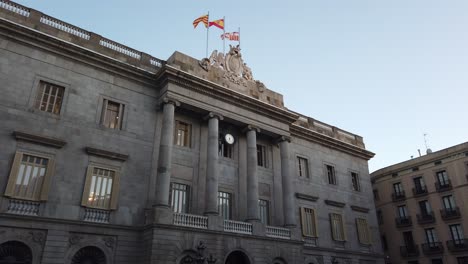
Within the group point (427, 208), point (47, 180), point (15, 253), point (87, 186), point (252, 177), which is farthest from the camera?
point (427, 208)

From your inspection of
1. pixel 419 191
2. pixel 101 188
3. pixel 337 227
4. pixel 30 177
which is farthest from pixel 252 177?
pixel 419 191

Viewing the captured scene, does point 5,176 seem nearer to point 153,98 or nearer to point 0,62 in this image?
point 0,62

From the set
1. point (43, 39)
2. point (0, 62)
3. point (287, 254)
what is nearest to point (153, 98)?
point (43, 39)

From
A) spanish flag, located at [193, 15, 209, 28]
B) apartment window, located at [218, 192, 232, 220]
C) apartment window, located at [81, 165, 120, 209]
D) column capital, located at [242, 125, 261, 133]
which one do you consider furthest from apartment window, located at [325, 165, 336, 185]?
apartment window, located at [81, 165, 120, 209]

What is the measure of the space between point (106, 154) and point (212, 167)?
6.15 meters

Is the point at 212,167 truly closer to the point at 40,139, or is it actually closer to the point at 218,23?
the point at 40,139

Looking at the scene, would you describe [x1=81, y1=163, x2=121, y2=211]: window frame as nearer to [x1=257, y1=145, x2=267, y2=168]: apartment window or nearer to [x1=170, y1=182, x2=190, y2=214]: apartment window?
[x1=170, y1=182, x2=190, y2=214]: apartment window

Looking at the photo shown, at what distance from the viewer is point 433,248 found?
36.8 meters

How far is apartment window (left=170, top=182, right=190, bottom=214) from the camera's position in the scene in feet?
71.2

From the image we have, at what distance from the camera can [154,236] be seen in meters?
18.7

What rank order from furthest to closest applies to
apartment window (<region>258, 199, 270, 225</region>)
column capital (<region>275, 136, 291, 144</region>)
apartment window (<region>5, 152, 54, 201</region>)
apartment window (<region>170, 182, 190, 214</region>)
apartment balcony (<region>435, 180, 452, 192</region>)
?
1. apartment balcony (<region>435, 180, 452, 192</region>)
2. column capital (<region>275, 136, 291, 144</region>)
3. apartment window (<region>258, 199, 270, 225</region>)
4. apartment window (<region>170, 182, 190, 214</region>)
5. apartment window (<region>5, 152, 54, 201</region>)

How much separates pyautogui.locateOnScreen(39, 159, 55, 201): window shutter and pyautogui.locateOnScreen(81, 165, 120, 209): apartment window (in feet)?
5.46

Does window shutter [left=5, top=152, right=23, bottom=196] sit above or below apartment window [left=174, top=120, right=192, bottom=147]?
below

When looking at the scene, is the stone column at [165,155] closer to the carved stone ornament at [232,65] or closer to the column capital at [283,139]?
the carved stone ornament at [232,65]
